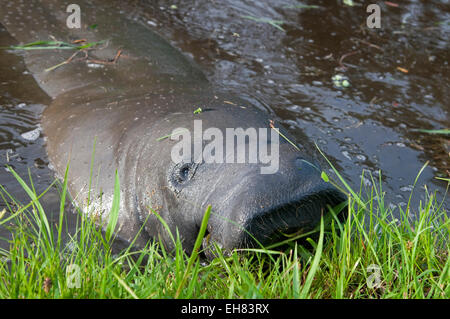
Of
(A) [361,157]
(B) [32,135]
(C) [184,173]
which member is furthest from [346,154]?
(B) [32,135]

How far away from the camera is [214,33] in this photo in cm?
646

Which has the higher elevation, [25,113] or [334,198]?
[334,198]

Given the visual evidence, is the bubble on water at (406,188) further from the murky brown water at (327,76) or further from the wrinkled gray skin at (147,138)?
the wrinkled gray skin at (147,138)

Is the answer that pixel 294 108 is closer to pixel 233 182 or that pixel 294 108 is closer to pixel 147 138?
pixel 147 138

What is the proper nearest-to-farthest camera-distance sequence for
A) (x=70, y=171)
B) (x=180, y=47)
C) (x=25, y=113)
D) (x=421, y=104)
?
(x=70, y=171)
(x=25, y=113)
(x=421, y=104)
(x=180, y=47)

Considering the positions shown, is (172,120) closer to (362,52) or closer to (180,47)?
(180,47)

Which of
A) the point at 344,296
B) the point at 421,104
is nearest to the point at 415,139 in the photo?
the point at 421,104

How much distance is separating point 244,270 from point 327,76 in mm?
3577

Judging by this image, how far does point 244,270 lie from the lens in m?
2.63

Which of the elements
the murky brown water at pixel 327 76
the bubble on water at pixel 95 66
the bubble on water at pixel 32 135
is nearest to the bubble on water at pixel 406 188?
the murky brown water at pixel 327 76

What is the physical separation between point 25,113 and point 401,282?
11.4 feet

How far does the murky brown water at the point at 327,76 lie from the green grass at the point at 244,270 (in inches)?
57.4

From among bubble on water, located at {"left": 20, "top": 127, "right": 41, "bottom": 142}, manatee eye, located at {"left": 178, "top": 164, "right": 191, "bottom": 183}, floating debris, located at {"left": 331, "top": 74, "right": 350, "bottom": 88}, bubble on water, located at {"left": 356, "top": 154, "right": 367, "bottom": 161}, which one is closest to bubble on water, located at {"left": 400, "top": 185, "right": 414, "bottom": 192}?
bubble on water, located at {"left": 356, "top": 154, "right": 367, "bottom": 161}

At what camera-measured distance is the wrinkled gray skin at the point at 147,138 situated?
108 inches
